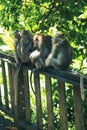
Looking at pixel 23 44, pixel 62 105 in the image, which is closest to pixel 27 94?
pixel 62 105

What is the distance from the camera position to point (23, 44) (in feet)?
Answer: 19.7

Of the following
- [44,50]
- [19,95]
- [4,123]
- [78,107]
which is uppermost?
[44,50]

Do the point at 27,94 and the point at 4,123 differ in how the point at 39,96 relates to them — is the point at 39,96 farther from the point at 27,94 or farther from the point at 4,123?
the point at 4,123

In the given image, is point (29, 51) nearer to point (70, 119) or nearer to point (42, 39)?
point (42, 39)

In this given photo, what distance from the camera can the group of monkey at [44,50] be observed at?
5.08 meters

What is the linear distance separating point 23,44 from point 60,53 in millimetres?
1013

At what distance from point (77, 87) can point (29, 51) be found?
7.65 feet

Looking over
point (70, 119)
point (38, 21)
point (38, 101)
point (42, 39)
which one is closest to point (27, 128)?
point (38, 101)

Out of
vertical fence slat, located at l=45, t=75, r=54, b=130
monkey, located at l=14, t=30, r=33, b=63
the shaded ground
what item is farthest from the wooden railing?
monkey, located at l=14, t=30, r=33, b=63

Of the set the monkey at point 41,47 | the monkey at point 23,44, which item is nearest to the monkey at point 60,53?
the monkey at point 41,47

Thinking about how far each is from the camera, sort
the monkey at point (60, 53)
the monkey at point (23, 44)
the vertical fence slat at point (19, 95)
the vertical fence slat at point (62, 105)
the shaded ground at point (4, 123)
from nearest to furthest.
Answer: the vertical fence slat at point (62, 105), the monkey at point (60, 53), the vertical fence slat at point (19, 95), the shaded ground at point (4, 123), the monkey at point (23, 44)

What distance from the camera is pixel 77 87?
3.93 m

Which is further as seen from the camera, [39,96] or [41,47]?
[41,47]

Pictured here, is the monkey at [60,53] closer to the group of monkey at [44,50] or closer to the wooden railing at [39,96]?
the group of monkey at [44,50]
